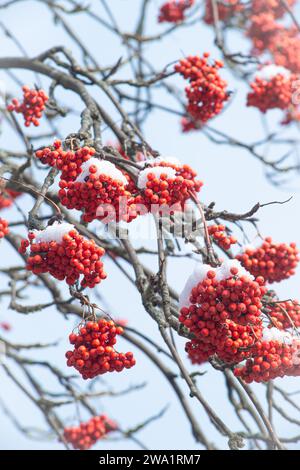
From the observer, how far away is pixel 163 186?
2426mm

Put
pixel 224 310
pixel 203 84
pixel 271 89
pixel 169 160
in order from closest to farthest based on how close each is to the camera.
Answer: pixel 224 310 < pixel 169 160 < pixel 203 84 < pixel 271 89

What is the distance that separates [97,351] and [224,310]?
0.50 meters

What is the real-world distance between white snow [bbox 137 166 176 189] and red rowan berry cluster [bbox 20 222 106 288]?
35cm

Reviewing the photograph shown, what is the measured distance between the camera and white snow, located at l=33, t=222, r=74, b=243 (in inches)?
88.7

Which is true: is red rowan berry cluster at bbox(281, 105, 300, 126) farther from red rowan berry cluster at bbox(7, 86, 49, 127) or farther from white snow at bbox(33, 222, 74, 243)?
white snow at bbox(33, 222, 74, 243)

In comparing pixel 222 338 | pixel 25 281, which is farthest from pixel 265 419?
pixel 25 281

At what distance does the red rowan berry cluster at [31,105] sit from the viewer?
3582 millimetres

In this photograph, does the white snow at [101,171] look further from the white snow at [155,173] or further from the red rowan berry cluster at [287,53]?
the red rowan berry cluster at [287,53]

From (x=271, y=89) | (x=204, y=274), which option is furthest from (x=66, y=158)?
(x=271, y=89)

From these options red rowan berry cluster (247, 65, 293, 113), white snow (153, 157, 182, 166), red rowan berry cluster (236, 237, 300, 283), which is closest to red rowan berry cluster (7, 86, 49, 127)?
white snow (153, 157, 182, 166)

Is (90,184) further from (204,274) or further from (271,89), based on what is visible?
(271,89)

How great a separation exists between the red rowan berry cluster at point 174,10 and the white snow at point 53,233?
4158 millimetres
